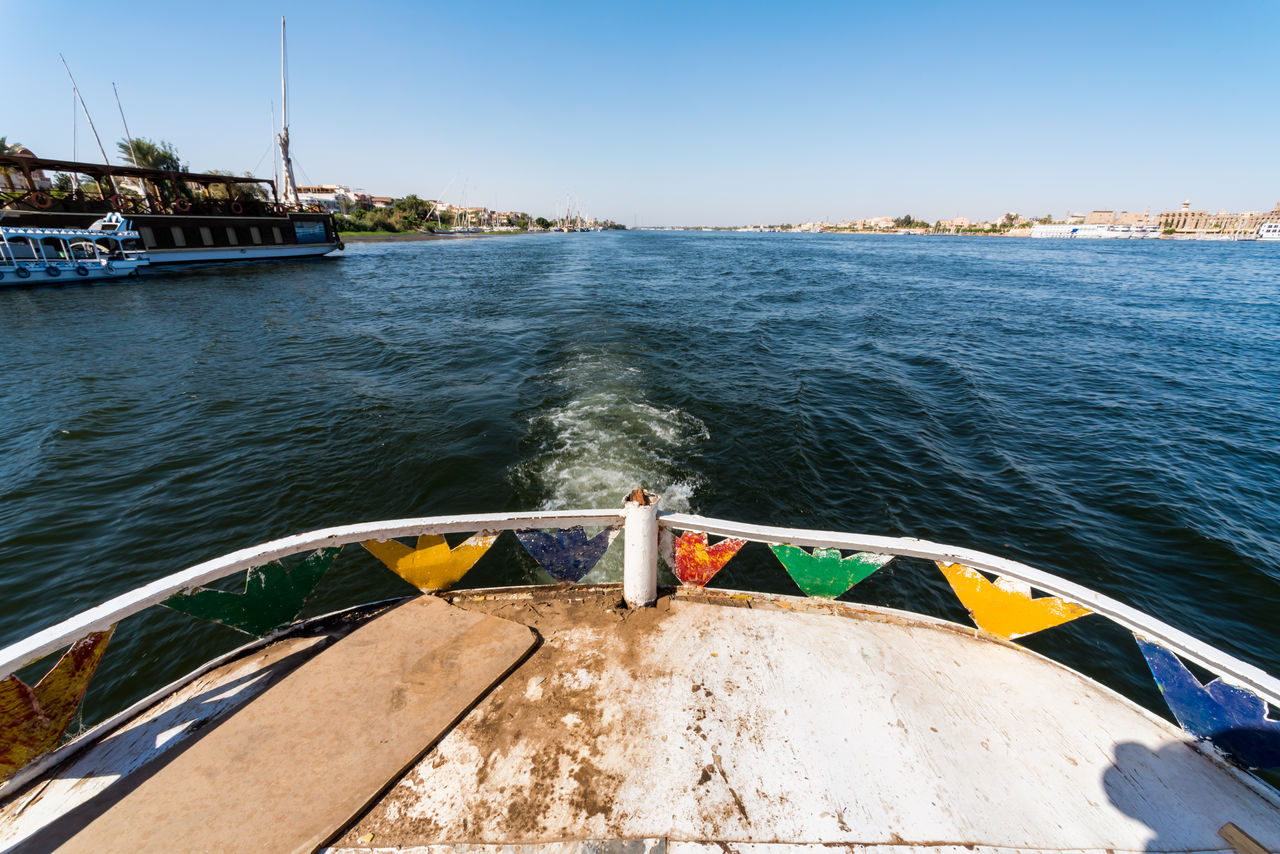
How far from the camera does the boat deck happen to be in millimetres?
2928

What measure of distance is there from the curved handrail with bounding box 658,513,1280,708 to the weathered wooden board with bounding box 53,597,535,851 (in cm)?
227

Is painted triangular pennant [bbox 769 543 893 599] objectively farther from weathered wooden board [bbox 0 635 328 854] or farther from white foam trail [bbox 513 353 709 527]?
white foam trail [bbox 513 353 709 527]

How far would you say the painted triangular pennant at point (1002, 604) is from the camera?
4070 millimetres

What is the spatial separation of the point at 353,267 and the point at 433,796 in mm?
64038

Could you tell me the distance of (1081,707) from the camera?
153 inches

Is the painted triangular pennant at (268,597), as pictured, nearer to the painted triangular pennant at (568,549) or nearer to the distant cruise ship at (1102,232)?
the painted triangular pennant at (568,549)

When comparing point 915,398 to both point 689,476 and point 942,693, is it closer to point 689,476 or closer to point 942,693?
point 689,476

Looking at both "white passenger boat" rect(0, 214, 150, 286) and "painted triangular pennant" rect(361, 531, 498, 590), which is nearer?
"painted triangular pennant" rect(361, 531, 498, 590)

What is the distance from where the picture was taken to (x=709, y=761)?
3.39 meters

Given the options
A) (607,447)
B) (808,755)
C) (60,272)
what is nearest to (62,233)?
(60,272)

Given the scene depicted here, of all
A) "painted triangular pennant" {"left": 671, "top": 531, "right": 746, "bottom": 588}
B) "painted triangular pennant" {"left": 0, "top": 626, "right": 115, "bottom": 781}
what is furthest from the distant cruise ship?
"painted triangular pennant" {"left": 0, "top": 626, "right": 115, "bottom": 781}

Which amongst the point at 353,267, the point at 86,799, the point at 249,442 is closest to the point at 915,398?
the point at 86,799

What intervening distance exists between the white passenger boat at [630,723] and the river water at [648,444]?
3621 mm

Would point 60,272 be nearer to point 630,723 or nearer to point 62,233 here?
point 62,233
